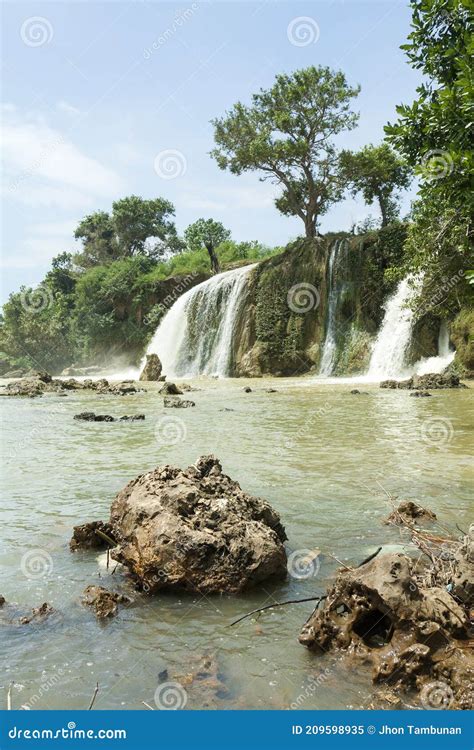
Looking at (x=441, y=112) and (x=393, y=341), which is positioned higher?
(x=441, y=112)

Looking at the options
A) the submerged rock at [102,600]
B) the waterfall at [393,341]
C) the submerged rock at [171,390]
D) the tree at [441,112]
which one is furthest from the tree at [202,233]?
the submerged rock at [102,600]

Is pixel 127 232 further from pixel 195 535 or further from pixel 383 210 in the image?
pixel 195 535

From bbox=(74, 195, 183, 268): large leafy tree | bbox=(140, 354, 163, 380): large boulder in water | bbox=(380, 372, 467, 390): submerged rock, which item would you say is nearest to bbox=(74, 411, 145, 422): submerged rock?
bbox=(380, 372, 467, 390): submerged rock

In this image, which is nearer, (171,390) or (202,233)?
(171,390)

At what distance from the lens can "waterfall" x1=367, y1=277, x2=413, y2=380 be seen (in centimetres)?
2803

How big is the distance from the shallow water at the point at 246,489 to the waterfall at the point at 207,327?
2240 cm

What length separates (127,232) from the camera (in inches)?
2598

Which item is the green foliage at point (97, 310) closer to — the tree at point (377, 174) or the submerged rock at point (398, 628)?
the tree at point (377, 174)

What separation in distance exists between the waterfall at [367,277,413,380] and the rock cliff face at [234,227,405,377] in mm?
1095

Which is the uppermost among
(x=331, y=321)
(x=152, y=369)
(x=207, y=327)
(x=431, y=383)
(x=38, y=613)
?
(x=331, y=321)

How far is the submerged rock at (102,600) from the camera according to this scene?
3748mm

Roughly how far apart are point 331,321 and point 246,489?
27603 mm

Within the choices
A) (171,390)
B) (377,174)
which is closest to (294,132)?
(377,174)
